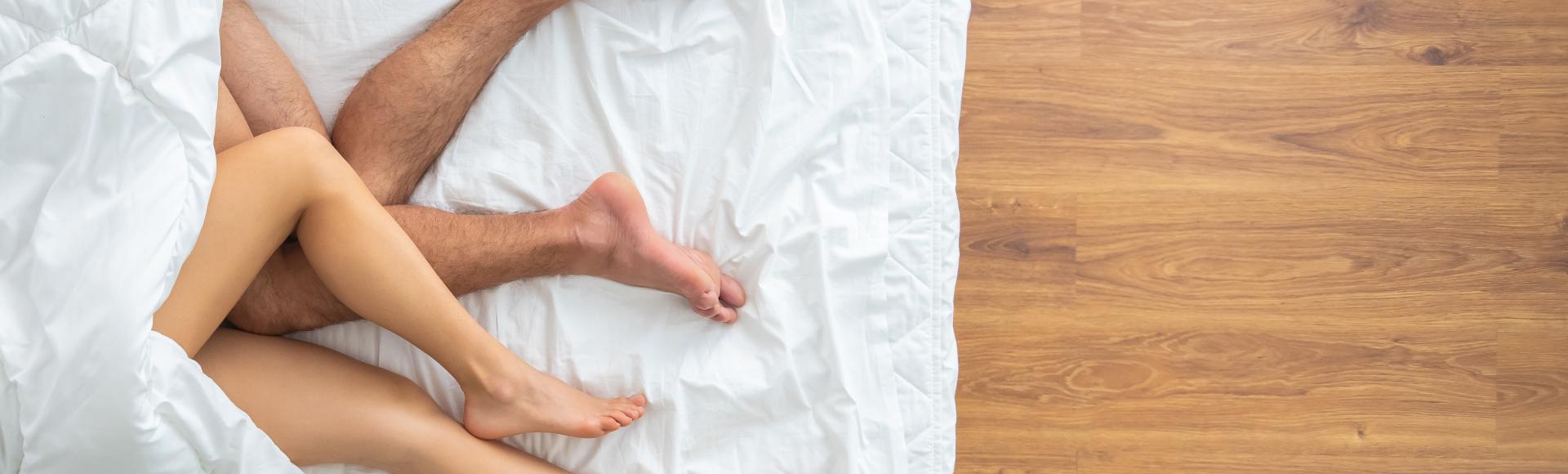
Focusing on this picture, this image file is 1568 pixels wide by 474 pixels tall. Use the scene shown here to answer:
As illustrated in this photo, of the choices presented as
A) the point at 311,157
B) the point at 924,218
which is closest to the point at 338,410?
the point at 311,157

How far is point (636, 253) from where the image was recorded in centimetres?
97

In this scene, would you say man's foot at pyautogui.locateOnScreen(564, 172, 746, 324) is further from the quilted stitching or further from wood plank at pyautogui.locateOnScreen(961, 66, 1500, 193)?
wood plank at pyautogui.locateOnScreen(961, 66, 1500, 193)

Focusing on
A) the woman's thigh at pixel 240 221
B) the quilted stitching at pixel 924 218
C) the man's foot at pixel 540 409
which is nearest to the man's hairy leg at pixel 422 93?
the woman's thigh at pixel 240 221

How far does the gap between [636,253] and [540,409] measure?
19 centimetres

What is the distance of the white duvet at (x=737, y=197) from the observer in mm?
981

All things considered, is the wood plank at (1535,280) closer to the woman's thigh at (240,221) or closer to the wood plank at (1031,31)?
the wood plank at (1031,31)

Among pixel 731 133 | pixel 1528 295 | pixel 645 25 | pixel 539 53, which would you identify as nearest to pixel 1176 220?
pixel 1528 295

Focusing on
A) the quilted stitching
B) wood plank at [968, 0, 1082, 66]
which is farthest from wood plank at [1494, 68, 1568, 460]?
the quilted stitching

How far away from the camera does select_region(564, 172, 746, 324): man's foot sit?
955mm

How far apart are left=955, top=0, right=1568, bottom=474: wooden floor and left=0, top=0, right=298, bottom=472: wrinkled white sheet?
2.85 ft

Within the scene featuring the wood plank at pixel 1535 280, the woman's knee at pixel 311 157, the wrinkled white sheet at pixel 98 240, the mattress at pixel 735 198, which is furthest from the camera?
the wood plank at pixel 1535 280

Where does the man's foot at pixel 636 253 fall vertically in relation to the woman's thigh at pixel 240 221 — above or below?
below

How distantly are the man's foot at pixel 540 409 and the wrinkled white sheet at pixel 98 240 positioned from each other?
211mm

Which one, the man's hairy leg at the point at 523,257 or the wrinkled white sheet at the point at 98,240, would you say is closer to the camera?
the wrinkled white sheet at the point at 98,240
